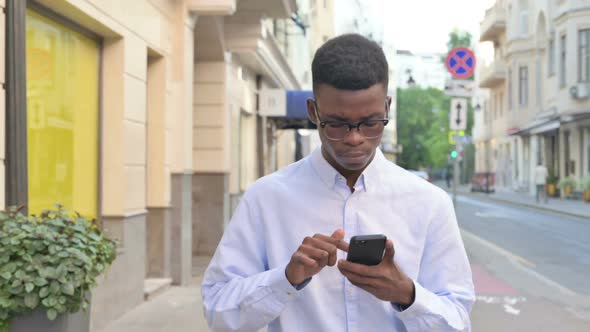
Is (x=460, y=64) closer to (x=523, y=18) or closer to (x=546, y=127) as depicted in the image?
(x=546, y=127)

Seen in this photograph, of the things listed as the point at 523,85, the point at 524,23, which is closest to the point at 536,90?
the point at 523,85

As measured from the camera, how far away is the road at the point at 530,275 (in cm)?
731

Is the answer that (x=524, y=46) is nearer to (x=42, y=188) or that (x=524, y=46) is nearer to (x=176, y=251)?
(x=176, y=251)

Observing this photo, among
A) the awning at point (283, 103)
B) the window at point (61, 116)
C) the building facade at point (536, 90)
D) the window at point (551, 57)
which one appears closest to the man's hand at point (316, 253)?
the window at point (61, 116)

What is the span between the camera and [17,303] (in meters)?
3.64

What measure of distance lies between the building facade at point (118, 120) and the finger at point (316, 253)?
3.45 metres

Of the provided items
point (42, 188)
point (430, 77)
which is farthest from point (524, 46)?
point (430, 77)

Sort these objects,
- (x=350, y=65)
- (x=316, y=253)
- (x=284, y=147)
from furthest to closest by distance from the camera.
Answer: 1. (x=284, y=147)
2. (x=350, y=65)
3. (x=316, y=253)

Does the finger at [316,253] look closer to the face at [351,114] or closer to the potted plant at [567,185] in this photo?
the face at [351,114]

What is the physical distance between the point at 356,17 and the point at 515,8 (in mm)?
31932

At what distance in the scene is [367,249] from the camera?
1660mm

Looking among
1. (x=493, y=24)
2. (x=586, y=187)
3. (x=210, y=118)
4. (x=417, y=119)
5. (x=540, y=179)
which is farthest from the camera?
(x=417, y=119)

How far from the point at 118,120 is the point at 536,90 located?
3680 centimetres

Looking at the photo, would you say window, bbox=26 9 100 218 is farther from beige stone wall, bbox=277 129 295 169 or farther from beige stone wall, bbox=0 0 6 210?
beige stone wall, bbox=277 129 295 169
